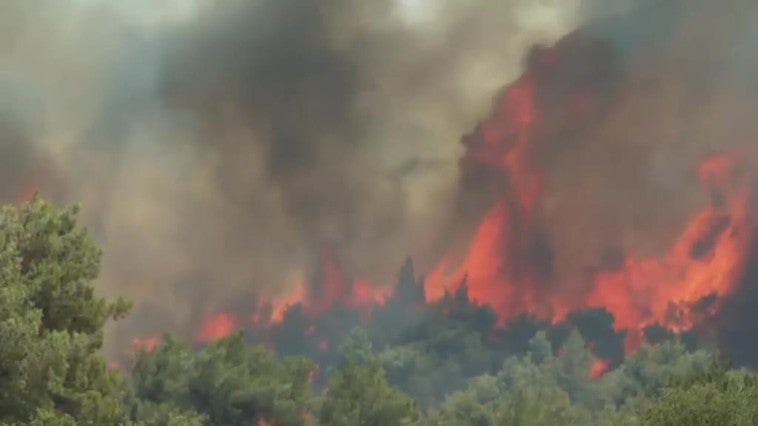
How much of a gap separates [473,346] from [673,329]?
77.5 ft

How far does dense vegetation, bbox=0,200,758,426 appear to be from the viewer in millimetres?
24234

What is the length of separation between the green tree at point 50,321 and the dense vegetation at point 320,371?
0.04 meters

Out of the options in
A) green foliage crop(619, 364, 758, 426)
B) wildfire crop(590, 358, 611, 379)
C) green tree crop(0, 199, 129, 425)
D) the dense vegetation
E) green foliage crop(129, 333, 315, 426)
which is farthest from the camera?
wildfire crop(590, 358, 611, 379)

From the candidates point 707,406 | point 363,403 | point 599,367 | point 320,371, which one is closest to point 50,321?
point 707,406

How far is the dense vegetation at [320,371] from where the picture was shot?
24234 mm

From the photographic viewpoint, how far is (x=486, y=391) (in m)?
101

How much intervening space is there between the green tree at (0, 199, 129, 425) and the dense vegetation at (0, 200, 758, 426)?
0.13 feet

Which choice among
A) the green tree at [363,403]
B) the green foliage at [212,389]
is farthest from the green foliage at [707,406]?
the green tree at [363,403]

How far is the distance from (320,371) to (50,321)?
97659 millimetres

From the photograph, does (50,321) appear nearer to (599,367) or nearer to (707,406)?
(707,406)

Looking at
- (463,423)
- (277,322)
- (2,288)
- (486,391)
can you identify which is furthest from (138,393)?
(277,322)

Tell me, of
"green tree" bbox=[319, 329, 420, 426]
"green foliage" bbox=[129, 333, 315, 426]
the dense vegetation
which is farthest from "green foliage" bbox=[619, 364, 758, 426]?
"green tree" bbox=[319, 329, 420, 426]

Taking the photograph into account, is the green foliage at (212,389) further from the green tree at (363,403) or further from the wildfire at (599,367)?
the wildfire at (599,367)

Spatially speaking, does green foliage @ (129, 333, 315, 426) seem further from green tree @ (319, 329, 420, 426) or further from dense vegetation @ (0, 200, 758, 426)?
green tree @ (319, 329, 420, 426)
